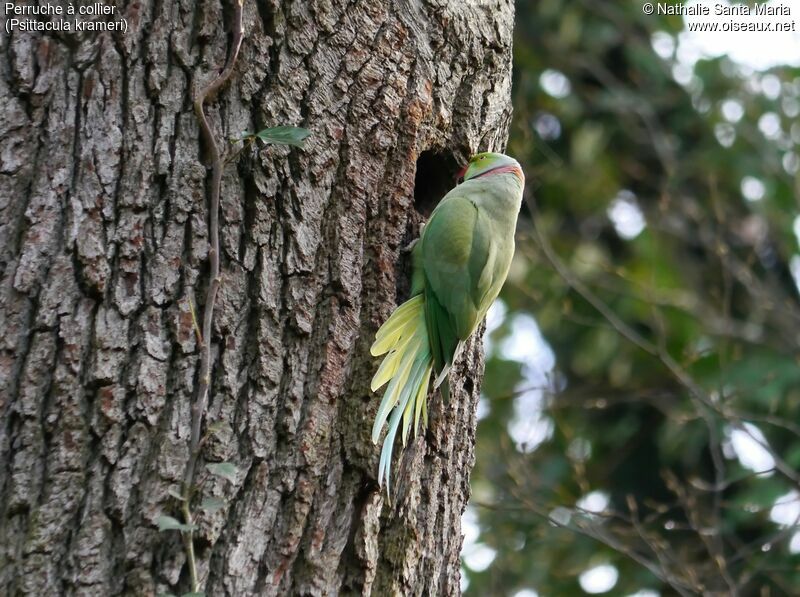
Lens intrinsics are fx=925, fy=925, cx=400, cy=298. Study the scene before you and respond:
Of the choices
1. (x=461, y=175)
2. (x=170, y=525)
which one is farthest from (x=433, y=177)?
(x=170, y=525)

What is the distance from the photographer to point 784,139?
6840 millimetres

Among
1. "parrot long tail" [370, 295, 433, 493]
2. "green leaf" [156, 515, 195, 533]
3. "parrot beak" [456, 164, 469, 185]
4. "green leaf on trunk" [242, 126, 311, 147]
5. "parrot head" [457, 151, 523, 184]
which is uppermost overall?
"parrot head" [457, 151, 523, 184]

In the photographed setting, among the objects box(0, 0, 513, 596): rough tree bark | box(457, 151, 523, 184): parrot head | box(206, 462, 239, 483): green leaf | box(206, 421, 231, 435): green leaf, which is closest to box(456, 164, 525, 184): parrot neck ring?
box(457, 151, 523, 184): parrot head

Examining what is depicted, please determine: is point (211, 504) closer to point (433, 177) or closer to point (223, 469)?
point (223, 469)

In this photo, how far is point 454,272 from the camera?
3061 millimetres

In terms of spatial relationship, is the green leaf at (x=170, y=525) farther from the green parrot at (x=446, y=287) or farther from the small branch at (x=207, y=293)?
the green parrot at (x=446, y=287)

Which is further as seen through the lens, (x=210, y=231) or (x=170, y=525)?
(x=210, y=231)

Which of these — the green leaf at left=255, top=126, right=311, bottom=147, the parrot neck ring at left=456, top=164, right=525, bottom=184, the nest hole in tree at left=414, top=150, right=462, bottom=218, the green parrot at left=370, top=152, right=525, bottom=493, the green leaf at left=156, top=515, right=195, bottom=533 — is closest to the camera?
the green leaf at left=156, top=515, right=195, bottom=533

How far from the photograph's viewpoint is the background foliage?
608 cm

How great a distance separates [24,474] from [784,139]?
6290mm

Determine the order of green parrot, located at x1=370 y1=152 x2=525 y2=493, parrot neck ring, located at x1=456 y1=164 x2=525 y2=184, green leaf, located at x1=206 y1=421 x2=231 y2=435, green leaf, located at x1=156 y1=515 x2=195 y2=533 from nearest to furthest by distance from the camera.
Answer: green leaf, located at x1=156 y1=515 x2=195 y2=533 → green leaf, located at x1=206 y1=421 x2=231 y2=435 → green parrot, located at x1=370 y1=152 x2=525 y2=493 → parrot neck ring, located at x1=456 y1=164 x2=525 y2=184

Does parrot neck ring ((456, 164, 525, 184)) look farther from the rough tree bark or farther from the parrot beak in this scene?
the rough tree bark

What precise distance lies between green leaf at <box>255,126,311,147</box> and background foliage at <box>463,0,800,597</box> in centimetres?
Answer: 320

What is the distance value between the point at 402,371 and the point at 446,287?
18.7 inches
